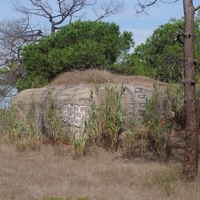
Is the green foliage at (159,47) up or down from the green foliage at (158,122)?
up

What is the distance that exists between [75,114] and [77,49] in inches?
181

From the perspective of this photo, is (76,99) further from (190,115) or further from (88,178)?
(190,115)

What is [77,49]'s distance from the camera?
16.4 metres

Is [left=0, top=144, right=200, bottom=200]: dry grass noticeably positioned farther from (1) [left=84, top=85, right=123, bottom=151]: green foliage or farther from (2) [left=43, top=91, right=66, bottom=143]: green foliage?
(2) [left=43, top=91, right=66, bottom=143]: green foliage

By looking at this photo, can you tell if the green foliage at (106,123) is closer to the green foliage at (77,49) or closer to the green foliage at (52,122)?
the green foliage at (52,122)

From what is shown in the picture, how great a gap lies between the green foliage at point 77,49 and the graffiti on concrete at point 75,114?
403cm

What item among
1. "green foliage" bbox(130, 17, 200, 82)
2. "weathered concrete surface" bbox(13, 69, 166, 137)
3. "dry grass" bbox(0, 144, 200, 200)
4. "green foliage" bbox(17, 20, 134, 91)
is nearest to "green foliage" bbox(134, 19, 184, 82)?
"green foliage" bbox(130, 17, 200, 82)

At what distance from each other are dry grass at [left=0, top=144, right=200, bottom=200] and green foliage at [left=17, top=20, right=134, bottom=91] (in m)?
6.02

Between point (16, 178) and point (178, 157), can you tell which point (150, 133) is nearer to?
point (178, 157)

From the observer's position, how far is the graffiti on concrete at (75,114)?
1227cm

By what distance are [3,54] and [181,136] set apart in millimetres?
18185

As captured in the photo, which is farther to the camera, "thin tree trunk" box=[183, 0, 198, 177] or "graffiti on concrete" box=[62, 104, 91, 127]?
"graffiti on concrete" box=[62, 104, 91, 127]

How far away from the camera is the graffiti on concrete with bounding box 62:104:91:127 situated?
12.3m

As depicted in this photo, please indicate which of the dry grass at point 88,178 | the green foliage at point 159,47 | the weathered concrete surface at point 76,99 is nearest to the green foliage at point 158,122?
the weathered concrete surface at point 76,99
